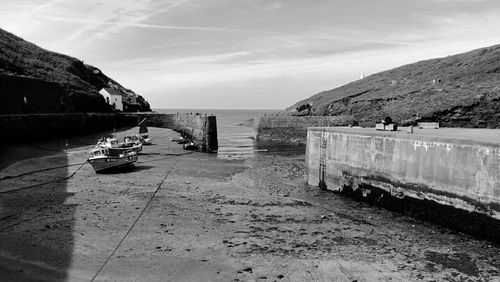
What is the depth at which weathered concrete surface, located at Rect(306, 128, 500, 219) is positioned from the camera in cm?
1312

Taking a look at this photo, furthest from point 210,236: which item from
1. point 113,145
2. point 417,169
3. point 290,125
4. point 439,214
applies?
point 290,125

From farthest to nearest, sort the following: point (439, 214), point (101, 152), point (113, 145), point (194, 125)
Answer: point (194, 125) → point (113, 145) → point (101, 152) → point (439, 214)

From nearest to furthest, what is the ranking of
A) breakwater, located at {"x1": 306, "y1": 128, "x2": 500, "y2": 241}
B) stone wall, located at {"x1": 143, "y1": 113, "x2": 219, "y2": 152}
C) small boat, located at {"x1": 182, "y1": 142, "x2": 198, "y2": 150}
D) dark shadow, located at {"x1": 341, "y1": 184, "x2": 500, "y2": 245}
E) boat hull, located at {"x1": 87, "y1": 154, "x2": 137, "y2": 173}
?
dark shadow, located at {"x1": 341, "y1": 184, "x2": 500, "y2": 245} → breakwater, located at {"x1": 306, "y1": 128, "x2": 500, "y2": 241} → boat hull, located at {"x1": 87, "y1": 154, "x2": 137, "y2": 173} → small boat, located at {"x1": 182, "y1": 142, "x2": 198, "y2": 150} → stone wall, located at {"x1": 143, "y1": 113, "x2": 219, "y2": 152}

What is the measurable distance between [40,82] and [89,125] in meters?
7.42

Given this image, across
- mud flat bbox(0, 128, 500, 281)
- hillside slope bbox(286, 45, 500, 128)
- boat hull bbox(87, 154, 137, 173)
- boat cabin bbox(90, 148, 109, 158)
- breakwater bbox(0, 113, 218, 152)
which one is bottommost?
mud flat bbox(0, 128, 500, 281)

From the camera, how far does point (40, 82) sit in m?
44.8

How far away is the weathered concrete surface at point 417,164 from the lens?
13.1 metres

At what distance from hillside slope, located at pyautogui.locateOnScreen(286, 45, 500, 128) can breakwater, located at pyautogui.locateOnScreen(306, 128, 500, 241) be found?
24.1 meters

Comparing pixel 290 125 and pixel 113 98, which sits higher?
pixel 113 98

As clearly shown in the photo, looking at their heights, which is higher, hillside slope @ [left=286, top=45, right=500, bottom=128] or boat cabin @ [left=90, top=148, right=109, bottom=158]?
hillside slope @ [left=286, top=45, right=500, bottom=128]

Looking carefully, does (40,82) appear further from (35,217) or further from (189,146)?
(35,217)

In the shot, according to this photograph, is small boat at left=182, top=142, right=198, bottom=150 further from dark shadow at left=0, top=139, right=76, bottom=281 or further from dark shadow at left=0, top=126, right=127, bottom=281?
dark shadow at left=0, top=139, right=76, bottom=281

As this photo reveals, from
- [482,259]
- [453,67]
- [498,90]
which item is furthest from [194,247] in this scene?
[453,67]

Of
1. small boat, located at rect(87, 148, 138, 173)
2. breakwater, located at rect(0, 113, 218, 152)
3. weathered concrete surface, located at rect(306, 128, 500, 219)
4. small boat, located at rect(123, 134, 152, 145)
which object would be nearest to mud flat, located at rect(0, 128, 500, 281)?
weathered concrete surface, located at rect(306, 128, 500, 219)
